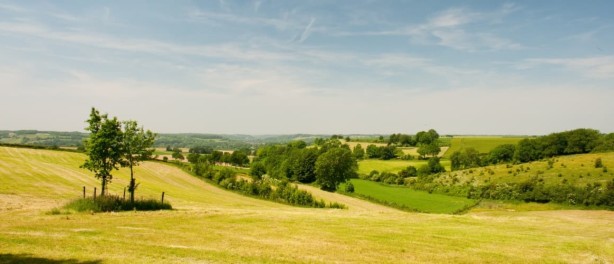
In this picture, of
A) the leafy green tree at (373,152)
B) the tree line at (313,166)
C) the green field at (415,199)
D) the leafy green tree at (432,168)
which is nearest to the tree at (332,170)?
the tree line at (313,166)

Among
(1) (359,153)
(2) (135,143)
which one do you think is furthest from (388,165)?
(2) (135,143)

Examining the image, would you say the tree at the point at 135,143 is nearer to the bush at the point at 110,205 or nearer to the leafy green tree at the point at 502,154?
Answer: the bush at the point at 110,205

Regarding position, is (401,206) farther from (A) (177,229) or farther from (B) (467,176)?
(A) (177,229)

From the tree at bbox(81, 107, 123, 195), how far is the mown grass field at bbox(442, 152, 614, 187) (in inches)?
3618

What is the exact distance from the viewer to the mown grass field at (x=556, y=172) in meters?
86.4

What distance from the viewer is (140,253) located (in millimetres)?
18750

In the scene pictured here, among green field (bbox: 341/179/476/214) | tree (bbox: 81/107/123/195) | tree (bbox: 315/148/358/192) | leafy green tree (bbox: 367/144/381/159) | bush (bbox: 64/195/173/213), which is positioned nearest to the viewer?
bush (bbox: 64/195/173/213)

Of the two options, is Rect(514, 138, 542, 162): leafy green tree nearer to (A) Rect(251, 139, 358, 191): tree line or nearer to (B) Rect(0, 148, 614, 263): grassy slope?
(A) Rect(251, 139, 358, 191): tree line

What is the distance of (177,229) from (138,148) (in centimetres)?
1829

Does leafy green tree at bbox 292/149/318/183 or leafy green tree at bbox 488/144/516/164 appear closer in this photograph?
leafy green tree at bbox 488/144/516/164

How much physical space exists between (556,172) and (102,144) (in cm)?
9963

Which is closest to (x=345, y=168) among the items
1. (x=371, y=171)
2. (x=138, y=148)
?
(x=371, y=171)

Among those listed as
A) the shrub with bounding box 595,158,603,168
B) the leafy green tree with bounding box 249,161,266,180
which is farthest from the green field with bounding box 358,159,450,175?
the shrub with bounding box 595,158,603,168

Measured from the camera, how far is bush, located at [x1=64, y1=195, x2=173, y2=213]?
33.7 meters
